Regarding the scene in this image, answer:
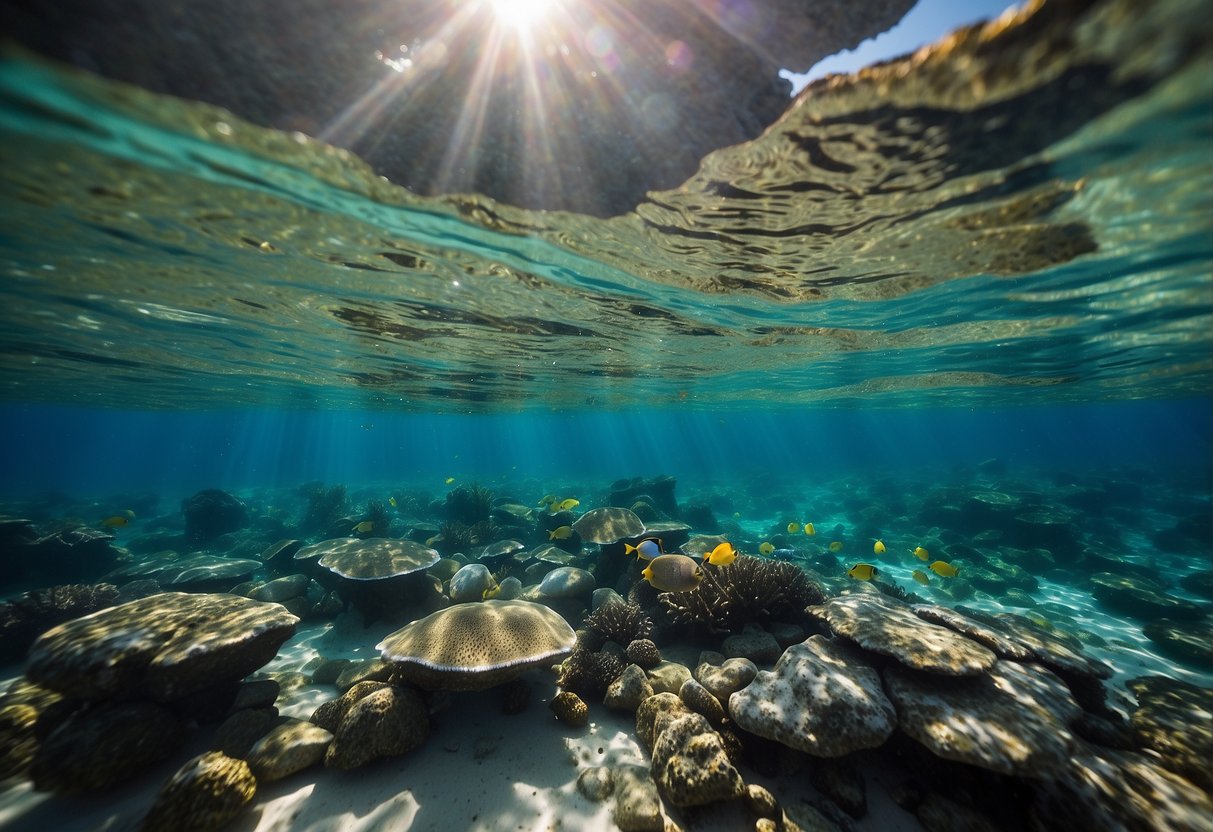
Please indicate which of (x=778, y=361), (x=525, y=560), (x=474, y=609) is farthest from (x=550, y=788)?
(x=778, y=361)

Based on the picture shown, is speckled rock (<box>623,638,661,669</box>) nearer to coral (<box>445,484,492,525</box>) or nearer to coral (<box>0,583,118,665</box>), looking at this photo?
coral (<box>445,484,492,525</box>)

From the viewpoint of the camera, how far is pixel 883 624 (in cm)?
552

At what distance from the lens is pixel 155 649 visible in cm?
540

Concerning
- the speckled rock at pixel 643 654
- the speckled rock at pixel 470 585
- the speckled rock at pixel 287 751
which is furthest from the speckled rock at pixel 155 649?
the speckled rock at pixel 643 654

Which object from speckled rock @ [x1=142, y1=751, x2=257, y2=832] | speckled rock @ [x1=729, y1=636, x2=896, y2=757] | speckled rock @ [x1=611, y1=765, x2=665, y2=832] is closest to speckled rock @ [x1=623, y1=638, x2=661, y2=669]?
speckled rock @ [x1=729, y1=636, x2=896, y2=757]

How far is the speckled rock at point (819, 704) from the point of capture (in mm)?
4434

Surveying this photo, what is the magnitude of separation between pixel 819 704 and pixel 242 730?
723 centimetres

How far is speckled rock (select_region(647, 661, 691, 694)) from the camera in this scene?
6.16 meters

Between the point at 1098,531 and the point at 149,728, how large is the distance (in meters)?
33.7

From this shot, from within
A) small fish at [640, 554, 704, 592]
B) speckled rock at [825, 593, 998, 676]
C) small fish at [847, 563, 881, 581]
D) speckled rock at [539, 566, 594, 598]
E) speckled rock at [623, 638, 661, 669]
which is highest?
small fish at [640, 554, 704, 592]

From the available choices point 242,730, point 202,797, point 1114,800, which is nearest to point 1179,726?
point 1114,800

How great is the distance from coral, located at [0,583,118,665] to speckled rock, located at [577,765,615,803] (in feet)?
38.0

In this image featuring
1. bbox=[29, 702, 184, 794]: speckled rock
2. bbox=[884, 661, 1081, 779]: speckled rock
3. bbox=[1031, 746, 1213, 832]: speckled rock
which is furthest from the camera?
bbox=[29, 702, 184, 794]: speckled rock

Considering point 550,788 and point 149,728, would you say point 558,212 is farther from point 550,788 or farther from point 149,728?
point 149,728
